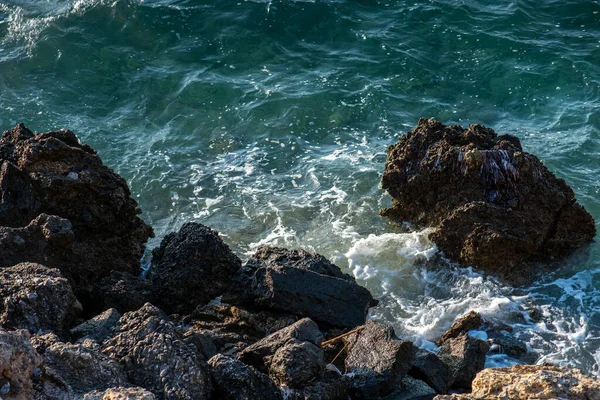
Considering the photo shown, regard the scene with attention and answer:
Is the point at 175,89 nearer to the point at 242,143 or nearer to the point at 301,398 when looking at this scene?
the point at 242,143

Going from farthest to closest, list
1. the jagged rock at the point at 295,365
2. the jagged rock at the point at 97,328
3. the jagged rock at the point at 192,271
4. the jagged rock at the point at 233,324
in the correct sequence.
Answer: the jagged rock at the point at 192,271 < the jagged rock at the point at 233,324 < the jagged rock at the point at 97,328 < the jagged rock at the point at 295,365

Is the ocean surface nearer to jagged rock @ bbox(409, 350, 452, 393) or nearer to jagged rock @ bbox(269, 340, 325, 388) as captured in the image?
jagged rock @ bbox(409, 350, 452, 393)

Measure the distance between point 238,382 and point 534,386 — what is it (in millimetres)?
2344

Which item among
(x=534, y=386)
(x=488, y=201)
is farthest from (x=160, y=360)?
(x=488, y=201)

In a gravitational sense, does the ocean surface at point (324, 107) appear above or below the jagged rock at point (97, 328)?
below

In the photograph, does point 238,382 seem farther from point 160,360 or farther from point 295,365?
point 160,360

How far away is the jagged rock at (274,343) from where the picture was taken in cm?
656

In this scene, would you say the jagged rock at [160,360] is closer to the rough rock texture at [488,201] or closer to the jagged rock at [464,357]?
the jagged rock at [464,357]

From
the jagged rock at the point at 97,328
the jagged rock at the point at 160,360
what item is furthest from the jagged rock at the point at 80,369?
the jagged rock at the point at 97,328

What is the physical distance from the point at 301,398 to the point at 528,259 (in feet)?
16.3

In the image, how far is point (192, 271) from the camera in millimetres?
8523

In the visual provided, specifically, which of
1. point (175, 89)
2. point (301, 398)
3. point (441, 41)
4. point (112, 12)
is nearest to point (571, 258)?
point (301, 398)

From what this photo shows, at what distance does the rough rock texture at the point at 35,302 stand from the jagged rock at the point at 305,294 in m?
2.02

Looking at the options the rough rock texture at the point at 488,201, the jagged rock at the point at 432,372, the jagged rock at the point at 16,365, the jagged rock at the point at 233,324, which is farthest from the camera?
the rough rock texture at the point at 488,201
